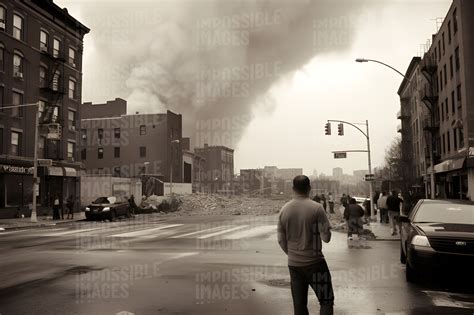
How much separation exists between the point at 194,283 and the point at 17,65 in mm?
30604

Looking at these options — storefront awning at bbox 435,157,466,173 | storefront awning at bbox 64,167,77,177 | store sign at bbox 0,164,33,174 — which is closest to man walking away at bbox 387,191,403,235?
storefront awning at bbox 435,157,466,173

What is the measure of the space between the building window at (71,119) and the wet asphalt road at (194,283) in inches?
1091

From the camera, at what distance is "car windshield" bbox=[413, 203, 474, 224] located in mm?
8344

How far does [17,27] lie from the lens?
32469 millimetres

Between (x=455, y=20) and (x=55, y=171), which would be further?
(x=55, y=171)

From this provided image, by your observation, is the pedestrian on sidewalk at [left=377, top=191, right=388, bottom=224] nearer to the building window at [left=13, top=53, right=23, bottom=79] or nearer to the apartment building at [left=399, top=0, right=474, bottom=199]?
the apartment building at [left=399, top=0, right=474, bottom=199]

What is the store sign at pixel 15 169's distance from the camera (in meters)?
29.3

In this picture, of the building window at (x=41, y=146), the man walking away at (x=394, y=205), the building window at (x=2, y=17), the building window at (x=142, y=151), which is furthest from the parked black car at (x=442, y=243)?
the building window at (x=142, y=151)

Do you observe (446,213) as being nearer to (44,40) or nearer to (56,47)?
(44,40)

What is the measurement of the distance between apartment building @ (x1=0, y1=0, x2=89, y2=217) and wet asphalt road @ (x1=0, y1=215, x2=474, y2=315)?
65.9ft

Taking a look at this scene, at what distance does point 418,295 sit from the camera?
710 centimetres

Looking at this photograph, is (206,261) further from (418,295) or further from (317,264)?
(317,264)

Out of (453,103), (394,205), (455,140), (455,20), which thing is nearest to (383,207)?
(394,205)

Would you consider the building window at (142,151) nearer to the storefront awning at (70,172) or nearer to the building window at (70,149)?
the building window at (70,149)
